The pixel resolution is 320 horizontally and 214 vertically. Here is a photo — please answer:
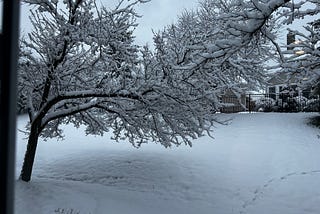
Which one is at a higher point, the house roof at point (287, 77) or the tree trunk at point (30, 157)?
the house roof at point (287, 77)

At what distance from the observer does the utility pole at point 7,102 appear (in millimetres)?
1349

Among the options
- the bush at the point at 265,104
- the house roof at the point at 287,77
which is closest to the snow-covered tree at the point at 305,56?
the house roof at the point at 287,77

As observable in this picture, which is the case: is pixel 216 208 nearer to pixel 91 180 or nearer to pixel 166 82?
pixel 166 82

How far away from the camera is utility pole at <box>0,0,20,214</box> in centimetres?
135

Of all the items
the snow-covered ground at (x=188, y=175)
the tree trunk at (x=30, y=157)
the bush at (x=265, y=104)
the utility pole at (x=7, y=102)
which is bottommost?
the snow-covered ground at (x=188, y=175)

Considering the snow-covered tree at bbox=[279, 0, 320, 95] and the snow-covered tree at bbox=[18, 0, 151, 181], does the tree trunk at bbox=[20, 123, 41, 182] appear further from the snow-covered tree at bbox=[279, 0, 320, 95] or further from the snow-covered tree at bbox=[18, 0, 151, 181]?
the snow-covered tree at bbox=[279, 0, 320, 95]

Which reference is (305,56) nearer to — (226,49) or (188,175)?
(226,49)

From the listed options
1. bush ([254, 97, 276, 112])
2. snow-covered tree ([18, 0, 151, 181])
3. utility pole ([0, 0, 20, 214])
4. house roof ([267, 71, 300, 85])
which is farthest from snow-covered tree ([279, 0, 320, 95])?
bush ([254, 97, 276, 112])

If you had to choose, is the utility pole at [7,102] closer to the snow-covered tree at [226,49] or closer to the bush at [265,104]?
the snow-covered tree at [226,49]

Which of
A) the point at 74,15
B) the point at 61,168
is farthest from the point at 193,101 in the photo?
the point at 61,168

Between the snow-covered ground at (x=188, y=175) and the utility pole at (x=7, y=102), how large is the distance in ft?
16.2

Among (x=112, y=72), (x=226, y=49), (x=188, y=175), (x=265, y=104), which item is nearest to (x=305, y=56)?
(x=226, y=49)

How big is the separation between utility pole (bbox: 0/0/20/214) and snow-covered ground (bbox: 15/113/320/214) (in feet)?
16.2

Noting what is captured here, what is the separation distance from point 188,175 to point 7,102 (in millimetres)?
10569
